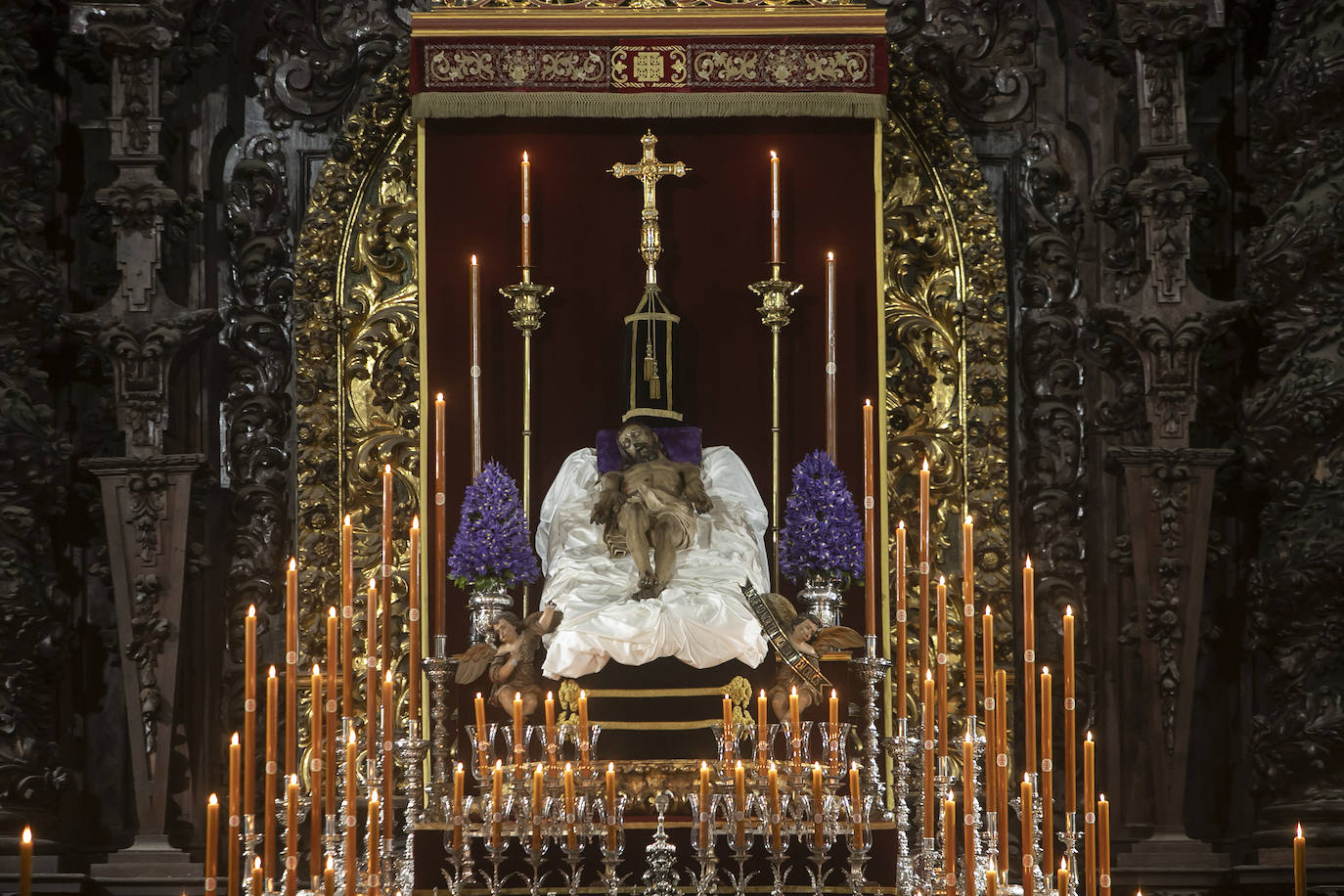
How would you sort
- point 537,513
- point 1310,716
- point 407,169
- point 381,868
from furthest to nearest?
point 407,169, point 537,513, point 1310,716, point 381,868

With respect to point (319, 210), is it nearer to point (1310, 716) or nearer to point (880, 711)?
point (880, 711)

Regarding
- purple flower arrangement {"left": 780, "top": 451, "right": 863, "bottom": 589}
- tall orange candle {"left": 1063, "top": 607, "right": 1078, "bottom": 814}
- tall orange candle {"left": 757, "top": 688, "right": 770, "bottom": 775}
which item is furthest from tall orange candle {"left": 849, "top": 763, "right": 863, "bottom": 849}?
purple flower arrangement {"left": 780, "top": 451, "right": 863, "bottom": 589}

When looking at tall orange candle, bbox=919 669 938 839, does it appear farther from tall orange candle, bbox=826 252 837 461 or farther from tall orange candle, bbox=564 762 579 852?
tall orange candle, bbox=826 252 837 461

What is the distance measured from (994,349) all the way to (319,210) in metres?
3.50

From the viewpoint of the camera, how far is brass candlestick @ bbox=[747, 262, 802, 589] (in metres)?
8.72

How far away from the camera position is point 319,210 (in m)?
9.12

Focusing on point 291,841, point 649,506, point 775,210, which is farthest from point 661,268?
point 291,841

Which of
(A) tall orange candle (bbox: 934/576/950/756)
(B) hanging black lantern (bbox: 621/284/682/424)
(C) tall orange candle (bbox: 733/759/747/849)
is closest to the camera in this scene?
(C) tall orange candle (bbox: 733/759/747/849)

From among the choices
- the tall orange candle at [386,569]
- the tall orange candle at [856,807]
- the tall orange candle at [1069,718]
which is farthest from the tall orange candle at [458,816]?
the tall orange candle at [1069,718]

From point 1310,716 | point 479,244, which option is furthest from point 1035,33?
point 1310,716

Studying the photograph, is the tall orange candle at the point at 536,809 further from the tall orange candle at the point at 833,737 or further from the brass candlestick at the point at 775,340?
the brass candlestick at the point at 775,340

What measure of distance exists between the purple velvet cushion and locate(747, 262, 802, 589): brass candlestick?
41 cm

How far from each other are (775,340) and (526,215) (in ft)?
4.52

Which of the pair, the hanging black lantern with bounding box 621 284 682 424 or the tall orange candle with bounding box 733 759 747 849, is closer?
the tall orange candle with bounding box 733 759 747 849
